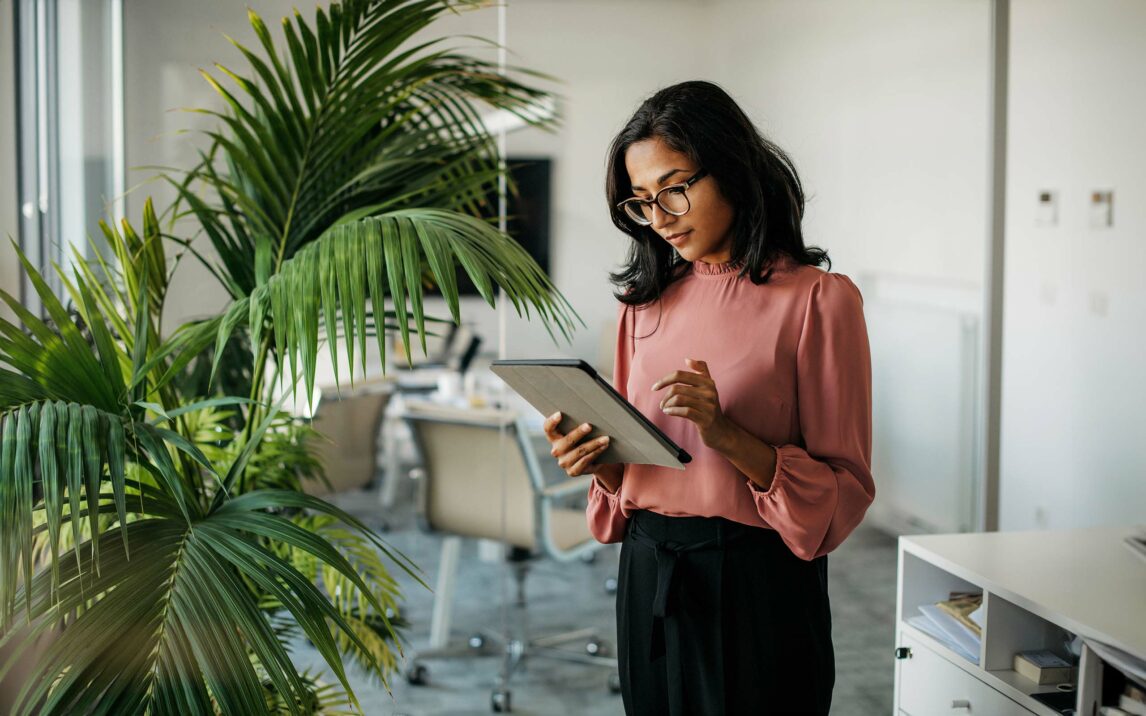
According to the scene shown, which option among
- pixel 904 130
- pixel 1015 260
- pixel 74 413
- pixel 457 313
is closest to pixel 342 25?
pixel 457 313

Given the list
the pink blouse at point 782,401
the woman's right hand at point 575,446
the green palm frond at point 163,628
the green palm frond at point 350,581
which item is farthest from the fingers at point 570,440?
the green palm frond at point 350,581

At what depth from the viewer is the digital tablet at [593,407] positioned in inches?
53.2

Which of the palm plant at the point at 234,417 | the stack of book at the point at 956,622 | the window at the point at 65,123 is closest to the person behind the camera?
the palm plant at the point at 234,417

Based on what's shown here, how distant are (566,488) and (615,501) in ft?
4.95

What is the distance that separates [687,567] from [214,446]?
1052 mm

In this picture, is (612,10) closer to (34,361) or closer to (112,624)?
(34,361)

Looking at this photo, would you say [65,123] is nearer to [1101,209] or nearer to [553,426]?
[553,426]

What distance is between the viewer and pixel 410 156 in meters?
2.15

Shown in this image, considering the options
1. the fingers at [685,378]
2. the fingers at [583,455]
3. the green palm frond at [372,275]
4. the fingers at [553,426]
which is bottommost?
the fingers at [583,455]

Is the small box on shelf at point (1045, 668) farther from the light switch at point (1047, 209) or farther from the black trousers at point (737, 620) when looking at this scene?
the light switch at point (1047, 209)

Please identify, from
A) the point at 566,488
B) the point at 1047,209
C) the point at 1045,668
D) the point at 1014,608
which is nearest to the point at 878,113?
the point at 1047,209

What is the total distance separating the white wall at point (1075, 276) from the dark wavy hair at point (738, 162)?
1792mm

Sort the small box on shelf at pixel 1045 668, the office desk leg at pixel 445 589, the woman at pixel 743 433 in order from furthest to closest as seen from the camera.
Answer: the office desk leg at pixel 445 589
the small box on shelf at pixel 1045 668
the woman at pixel 743 433

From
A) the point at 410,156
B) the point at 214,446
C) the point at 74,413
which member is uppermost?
the point at 410,156
